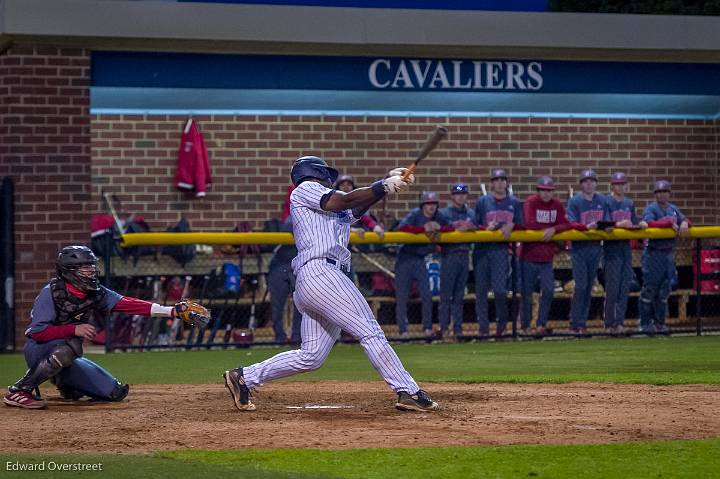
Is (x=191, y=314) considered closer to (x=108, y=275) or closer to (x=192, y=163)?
(x=108, y=275)

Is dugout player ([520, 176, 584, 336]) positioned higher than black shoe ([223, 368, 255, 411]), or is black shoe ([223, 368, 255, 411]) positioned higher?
dugout player ([520, 176, 584, 336])

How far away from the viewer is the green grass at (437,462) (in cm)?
582

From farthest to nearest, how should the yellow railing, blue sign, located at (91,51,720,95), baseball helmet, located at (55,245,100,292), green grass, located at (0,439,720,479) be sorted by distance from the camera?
blue sign, located at (91,51,720,95), the yellow railing, baseball helmet, located at (55,245,100,292), green grass, located at (0,439,720,479)

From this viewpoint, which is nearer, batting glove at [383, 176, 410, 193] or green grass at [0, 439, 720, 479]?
green grass at [0, 439, 720, 479]

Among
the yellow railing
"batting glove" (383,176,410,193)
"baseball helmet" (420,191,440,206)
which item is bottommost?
the yellow railing

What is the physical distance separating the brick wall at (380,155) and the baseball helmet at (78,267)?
831cm

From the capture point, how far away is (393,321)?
50.2 ft

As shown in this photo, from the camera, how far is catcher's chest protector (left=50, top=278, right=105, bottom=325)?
8.67 metres

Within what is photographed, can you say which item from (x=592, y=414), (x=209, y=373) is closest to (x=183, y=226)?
(x=209, y=373)

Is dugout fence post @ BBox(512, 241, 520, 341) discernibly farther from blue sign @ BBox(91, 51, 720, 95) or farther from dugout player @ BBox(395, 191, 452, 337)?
blue sign @ BBox(91, 51, 720, 95)

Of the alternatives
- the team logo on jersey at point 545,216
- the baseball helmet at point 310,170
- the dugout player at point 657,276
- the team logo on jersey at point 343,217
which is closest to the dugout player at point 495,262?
the team logo on jersey at point 545,216

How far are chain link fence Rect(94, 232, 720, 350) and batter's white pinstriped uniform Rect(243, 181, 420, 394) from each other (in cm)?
584

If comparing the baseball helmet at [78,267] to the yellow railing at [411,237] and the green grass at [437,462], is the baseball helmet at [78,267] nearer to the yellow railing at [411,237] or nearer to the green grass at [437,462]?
the green grass at [437,462]

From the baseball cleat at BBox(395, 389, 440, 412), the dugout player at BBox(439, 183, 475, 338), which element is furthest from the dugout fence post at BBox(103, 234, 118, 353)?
the baseball cleat at BBox(395, 389, 440, 412)
